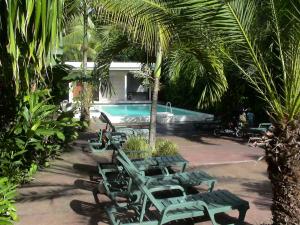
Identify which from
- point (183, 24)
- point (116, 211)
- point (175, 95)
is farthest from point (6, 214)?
point (175, 95)

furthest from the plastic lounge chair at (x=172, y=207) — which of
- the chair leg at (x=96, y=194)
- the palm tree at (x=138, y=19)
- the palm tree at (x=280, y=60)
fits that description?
the palm tree at (x=138, y=19)

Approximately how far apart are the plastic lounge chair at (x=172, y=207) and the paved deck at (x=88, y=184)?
496 millimetres

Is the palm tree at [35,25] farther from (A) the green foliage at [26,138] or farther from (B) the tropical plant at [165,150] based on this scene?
(B) the tropical plant at [165,150]

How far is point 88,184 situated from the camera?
8.04 metres

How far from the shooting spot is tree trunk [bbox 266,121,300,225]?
4633 mm

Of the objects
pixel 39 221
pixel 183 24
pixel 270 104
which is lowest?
pixel 39 221

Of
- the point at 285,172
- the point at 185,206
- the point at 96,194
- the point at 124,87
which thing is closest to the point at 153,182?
the point at 96,194

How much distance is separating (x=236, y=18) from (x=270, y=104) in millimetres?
1063

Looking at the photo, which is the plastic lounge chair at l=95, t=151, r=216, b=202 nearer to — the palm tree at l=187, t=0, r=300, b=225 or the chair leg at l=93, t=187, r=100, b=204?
the chair leg at l=93, t=187, r=100, b=204

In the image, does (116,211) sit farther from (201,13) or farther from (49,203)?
(201,13)

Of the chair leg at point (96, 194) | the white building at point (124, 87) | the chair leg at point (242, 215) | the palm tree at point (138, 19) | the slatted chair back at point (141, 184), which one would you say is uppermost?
the palm tree at point (138, 19)

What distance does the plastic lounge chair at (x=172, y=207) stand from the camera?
202 inches

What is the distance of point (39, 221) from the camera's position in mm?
5969

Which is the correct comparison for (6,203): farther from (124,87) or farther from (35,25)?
(124,87)
